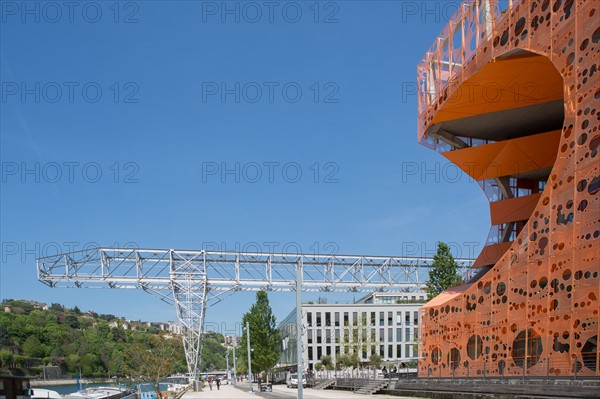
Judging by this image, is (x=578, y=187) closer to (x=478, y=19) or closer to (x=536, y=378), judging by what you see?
(x=536, y=378)

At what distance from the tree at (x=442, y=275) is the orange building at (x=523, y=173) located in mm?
19787

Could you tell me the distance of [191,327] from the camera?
69.8 metres

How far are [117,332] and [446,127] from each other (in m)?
52.8

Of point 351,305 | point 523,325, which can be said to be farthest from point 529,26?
point 351,305

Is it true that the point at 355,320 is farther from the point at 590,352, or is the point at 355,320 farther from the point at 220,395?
the point at 590,352

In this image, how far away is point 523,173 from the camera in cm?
4878

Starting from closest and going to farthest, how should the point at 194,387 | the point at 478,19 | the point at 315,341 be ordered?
the point at 478,19
the point at 194,387
the point at 315,341

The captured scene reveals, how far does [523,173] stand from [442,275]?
25.0 m

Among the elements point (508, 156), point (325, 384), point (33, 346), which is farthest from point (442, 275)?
point (33, 346)

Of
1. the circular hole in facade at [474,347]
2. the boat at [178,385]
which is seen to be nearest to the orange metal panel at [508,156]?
the circular hole in facade at [474,347]

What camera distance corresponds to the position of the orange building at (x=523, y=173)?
28844 mm

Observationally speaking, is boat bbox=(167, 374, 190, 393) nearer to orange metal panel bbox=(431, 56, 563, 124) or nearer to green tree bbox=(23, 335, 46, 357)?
green tree bbox=(23, 335, 46, 357)

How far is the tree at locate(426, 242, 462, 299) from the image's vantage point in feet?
232

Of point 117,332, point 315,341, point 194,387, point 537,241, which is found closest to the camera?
point 537,241
